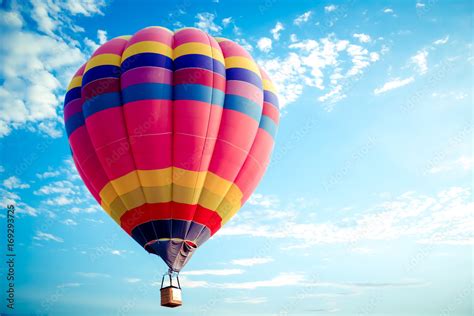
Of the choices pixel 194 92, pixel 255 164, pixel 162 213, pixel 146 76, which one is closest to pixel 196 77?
pixel 194 92

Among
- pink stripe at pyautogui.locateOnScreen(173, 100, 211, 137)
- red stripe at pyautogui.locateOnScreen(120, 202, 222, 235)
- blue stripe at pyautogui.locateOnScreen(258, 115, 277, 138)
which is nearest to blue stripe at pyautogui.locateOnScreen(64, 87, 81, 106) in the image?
pink stripe at pyautogui.locateOnScreen(173, 100, 211, 137)

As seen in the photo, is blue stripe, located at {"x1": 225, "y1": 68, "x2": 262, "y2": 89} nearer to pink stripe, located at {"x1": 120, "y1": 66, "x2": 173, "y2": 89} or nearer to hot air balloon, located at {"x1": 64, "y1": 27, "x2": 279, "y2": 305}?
hot air balloon, located at {"x1": 64, "y1": 27, "x2": 279, "y2": 305}

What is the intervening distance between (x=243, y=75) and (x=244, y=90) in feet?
1.77

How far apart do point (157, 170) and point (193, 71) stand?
2.98m

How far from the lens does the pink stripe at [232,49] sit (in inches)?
498

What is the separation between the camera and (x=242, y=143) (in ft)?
38.7

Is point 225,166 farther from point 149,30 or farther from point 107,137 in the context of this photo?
point 149,30

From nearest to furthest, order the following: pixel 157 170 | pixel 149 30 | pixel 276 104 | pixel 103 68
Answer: pixel 157 170
pixel 103 68
pixel 149 30
pixel 276 104

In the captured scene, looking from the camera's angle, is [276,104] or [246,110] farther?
[276,104]

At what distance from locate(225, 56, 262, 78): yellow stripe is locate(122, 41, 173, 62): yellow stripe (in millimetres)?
1777

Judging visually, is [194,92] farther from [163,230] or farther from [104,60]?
[163,230]

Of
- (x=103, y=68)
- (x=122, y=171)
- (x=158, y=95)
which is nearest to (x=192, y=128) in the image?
(x=158, y=95)

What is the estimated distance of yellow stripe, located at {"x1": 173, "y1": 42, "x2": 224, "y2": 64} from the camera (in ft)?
38.4

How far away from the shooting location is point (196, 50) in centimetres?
1173
